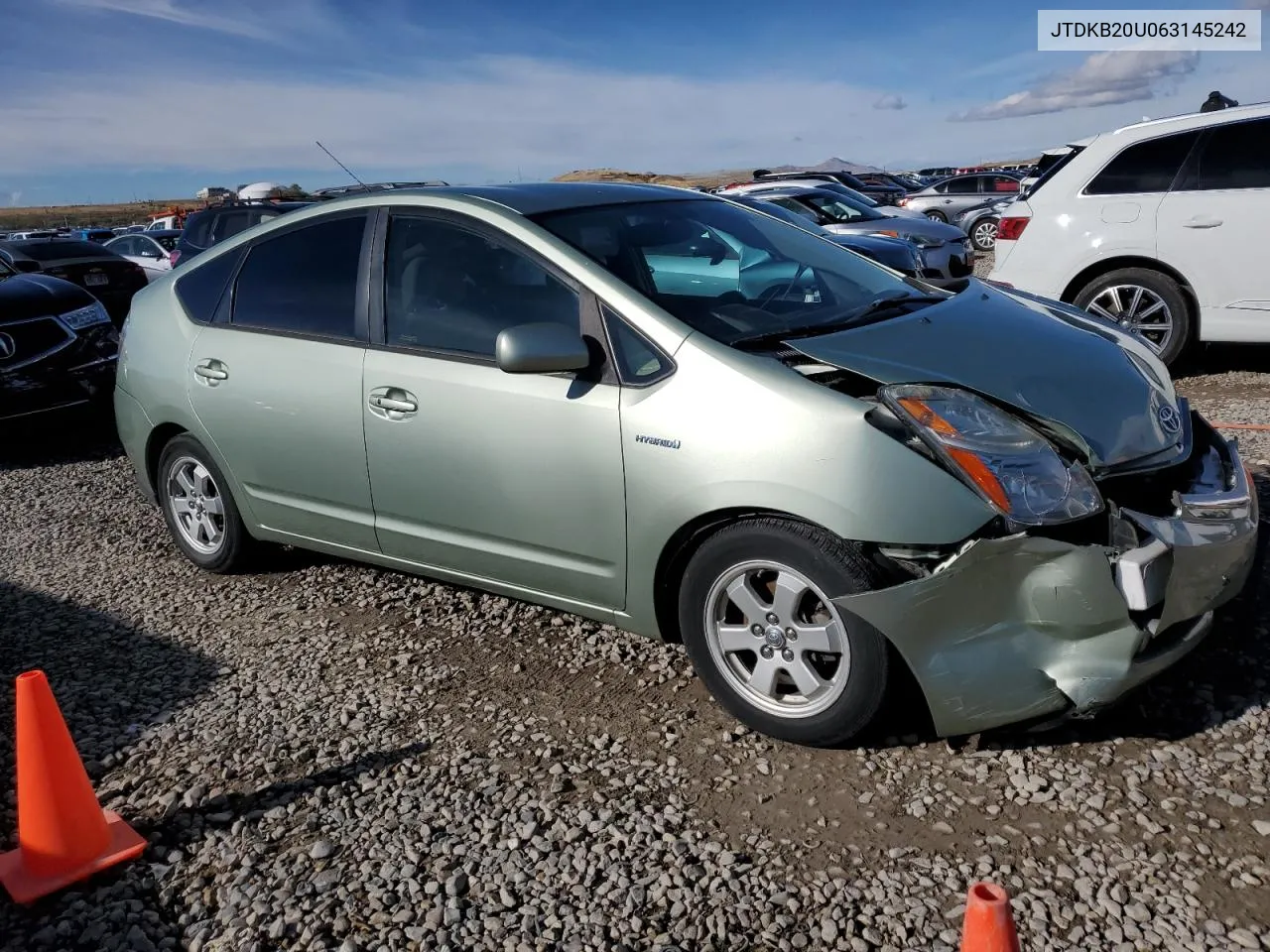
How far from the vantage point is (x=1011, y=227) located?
307 inches

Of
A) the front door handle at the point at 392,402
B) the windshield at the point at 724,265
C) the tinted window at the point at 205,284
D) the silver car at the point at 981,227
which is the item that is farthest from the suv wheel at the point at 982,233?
the front door handle at the point at 392,402

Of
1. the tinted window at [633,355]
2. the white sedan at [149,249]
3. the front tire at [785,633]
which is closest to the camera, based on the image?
the front tire at [785,633]

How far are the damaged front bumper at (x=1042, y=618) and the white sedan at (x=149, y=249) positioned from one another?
16361 millimetres

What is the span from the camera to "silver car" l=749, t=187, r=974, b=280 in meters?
13.1

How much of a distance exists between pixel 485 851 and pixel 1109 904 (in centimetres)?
154

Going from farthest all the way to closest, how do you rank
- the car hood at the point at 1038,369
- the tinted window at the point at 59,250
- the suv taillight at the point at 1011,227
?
the tinted window at the point at 59,250
the suv taillight at the point at 1011,227
the car hood at the point at 1038,369

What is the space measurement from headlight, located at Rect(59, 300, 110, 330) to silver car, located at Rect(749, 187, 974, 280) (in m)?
7.78

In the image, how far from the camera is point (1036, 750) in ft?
10.1

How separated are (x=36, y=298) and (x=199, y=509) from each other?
397 centimetres

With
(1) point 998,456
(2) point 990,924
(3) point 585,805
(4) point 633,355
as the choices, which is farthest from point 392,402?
(2) point 990,924

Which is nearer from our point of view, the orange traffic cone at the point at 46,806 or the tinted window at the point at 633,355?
the orange traffic cone at the point at 46,806

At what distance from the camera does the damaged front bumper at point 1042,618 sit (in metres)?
2.76

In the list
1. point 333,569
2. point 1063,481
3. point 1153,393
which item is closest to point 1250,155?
point 1153,393

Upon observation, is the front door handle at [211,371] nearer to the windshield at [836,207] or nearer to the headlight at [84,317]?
the headlight at [84,317]
